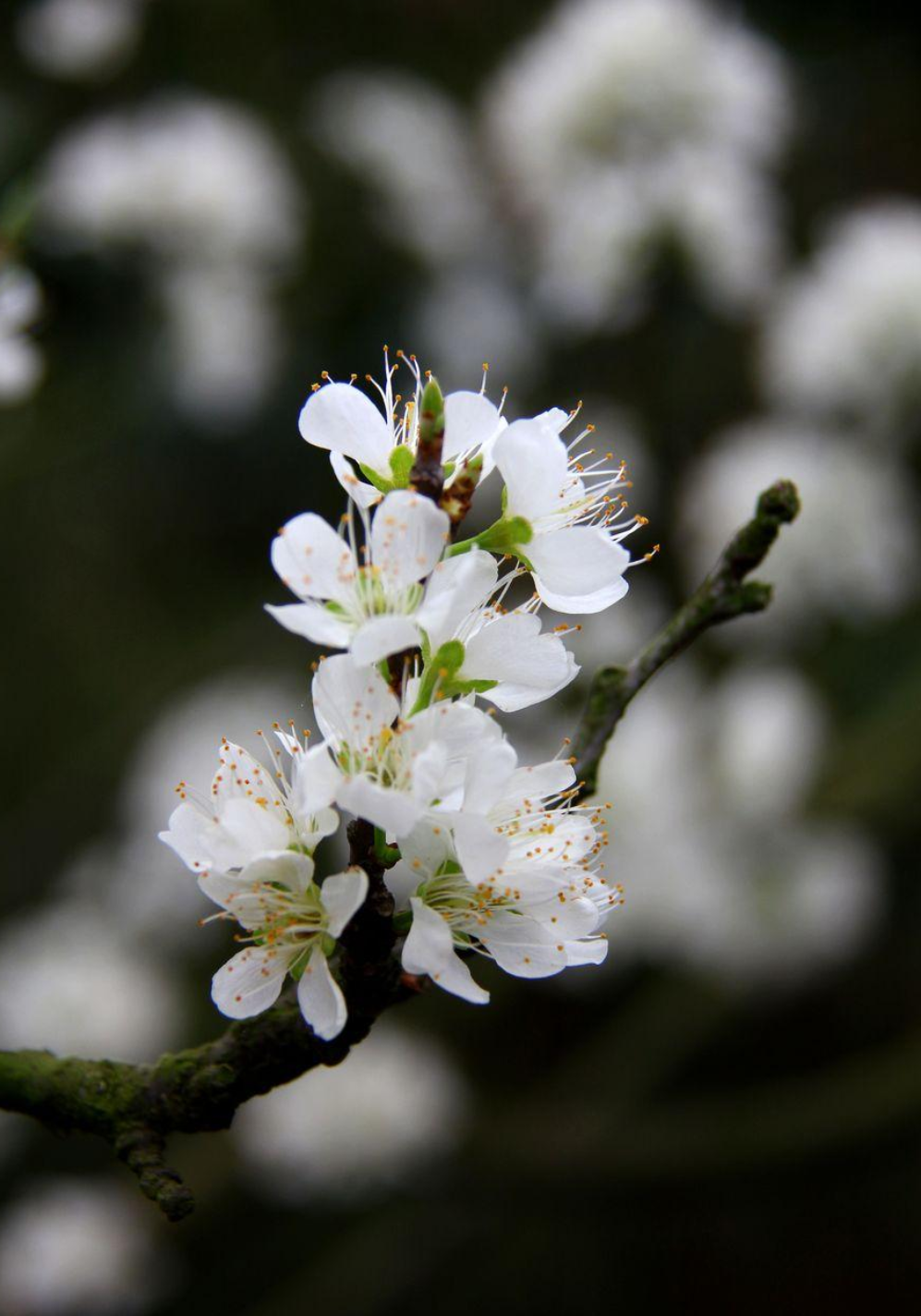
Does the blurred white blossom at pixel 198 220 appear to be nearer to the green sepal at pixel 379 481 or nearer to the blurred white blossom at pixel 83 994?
the blurred white blossom at pixel 83 994

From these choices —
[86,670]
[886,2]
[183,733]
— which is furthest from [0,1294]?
[886,2]

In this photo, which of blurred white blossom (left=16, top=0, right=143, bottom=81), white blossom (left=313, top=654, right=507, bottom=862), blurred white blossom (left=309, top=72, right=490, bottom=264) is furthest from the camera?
blurred white blossom (left=309, top=72, right=490, bottom=264)

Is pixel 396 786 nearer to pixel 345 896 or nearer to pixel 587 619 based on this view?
pixel 345 896

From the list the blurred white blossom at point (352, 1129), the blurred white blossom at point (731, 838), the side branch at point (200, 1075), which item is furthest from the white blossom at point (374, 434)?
the blurred white blossom at point (352, 1129)

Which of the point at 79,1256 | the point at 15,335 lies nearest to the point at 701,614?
the point at 15,335

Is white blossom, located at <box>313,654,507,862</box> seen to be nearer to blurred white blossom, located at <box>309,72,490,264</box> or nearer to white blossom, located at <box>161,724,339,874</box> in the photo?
white blossom, located at <box>161,724,339,874</box>

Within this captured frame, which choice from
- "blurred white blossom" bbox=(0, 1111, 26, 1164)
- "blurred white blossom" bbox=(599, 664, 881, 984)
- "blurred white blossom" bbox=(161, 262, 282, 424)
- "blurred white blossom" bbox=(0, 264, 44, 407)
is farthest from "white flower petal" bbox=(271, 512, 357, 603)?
"blurred white blossom" bbox=(161, 262, 282, 424)
